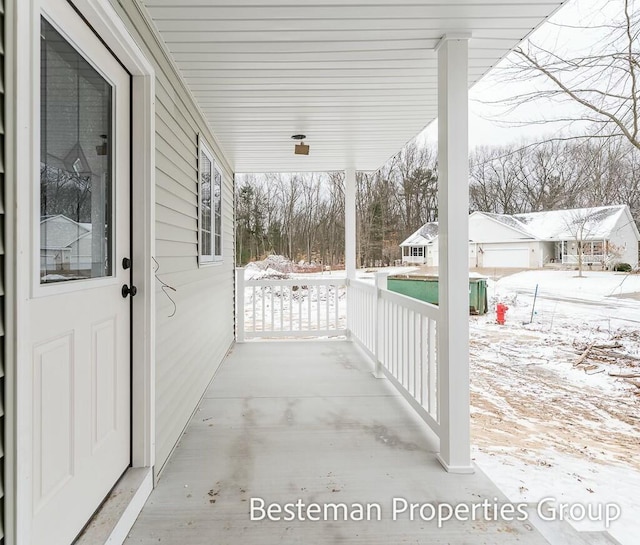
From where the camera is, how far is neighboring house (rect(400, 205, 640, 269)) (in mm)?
7668

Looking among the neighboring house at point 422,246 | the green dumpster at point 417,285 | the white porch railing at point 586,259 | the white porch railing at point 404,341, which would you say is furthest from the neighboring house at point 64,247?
the white porch railing at point 586,259

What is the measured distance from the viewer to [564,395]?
14.4ft

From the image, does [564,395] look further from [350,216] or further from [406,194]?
[406,194]

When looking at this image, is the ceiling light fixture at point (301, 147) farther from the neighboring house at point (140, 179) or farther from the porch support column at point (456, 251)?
the porch support column at point (456, 251)

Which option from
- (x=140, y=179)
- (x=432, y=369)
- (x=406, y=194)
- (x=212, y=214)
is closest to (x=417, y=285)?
(x=406, y=194)

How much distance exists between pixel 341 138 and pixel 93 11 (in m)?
2.92

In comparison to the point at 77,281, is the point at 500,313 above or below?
below

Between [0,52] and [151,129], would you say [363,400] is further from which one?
[0,52]

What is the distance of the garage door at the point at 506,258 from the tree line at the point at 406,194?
76.5 inches

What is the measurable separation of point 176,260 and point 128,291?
69 centimetres

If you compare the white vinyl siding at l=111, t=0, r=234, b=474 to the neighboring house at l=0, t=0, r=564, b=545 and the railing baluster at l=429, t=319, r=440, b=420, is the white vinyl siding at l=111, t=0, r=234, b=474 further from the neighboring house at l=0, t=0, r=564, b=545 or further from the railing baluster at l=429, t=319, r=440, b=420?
the railing baluster at l=429, t=319, r=440, b=420

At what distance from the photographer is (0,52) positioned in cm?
95

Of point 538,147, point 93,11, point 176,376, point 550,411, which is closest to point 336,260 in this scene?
point 538,147

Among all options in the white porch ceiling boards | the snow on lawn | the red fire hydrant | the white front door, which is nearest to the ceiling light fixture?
the white porch ceiling boards
